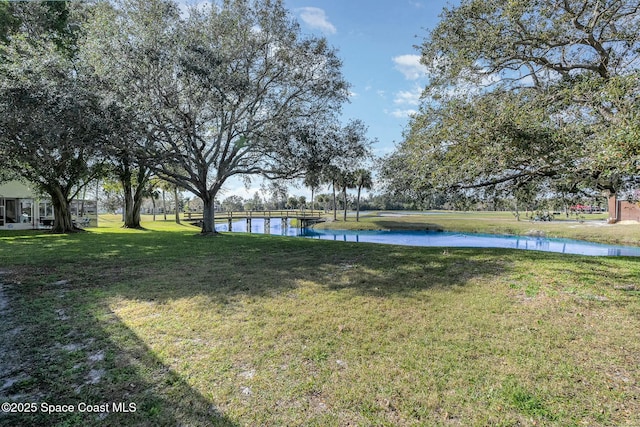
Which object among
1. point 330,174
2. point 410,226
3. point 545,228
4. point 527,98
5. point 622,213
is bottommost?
point 410,226

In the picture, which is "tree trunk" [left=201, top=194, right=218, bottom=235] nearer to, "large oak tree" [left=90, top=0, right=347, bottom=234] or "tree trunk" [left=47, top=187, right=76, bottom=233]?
"large oak tree" [left=90, top=0, right=347, bottom=234]

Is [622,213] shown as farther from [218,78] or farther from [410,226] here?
[218,78]

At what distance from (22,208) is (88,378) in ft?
89.3

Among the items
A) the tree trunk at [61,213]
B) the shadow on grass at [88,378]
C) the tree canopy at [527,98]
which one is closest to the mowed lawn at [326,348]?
the shadow on grass at [88,378]

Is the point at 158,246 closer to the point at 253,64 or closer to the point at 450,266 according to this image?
the point at 253,64

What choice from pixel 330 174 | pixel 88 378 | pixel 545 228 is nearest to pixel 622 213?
pixel 545 228

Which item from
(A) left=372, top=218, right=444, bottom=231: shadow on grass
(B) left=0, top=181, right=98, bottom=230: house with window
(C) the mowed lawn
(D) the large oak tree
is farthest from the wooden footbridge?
(C) the mowed lawn

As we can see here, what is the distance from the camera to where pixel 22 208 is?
74.1 ft

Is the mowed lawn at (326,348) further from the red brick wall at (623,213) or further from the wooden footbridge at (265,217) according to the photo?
the wooden footbridge at (265,217)

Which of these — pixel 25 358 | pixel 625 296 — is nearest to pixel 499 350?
pixel 625 296

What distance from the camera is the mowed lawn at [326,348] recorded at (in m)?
2.67

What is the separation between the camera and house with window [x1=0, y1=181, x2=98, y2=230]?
70.6 ft

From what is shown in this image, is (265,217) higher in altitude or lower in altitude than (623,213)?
lower

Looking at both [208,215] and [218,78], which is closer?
[218,78]
